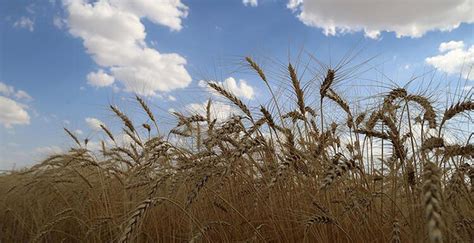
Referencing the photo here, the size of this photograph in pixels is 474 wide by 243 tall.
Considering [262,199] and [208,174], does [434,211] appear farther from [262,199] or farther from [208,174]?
[262,199]

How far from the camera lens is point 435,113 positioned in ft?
10.8

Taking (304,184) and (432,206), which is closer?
(432,206)

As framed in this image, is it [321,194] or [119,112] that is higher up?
[119,112]

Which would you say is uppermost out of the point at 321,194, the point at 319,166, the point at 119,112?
the point at 119,112

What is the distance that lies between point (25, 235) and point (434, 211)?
5.25m

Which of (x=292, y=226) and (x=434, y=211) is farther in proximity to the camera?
(x=292, y=226)

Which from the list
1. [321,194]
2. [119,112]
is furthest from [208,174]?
[119,112]

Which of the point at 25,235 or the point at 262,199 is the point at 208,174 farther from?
the point at 25,235

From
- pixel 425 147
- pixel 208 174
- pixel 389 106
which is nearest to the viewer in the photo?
pixel 425 147

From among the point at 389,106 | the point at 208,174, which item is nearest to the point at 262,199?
the point at 208,174

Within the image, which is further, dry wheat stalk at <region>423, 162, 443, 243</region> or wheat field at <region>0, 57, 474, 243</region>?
wheat field at <region>0, 57, 474, 243</region>

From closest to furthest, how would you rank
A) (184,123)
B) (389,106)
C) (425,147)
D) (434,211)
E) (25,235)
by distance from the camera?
(434,211) → (425,147) → (389,106) → (184,123) → (25,235)

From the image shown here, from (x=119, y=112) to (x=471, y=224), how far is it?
4.35 metres

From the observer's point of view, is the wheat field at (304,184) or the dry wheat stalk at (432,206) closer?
the dry wheat stalk at (432,206)
